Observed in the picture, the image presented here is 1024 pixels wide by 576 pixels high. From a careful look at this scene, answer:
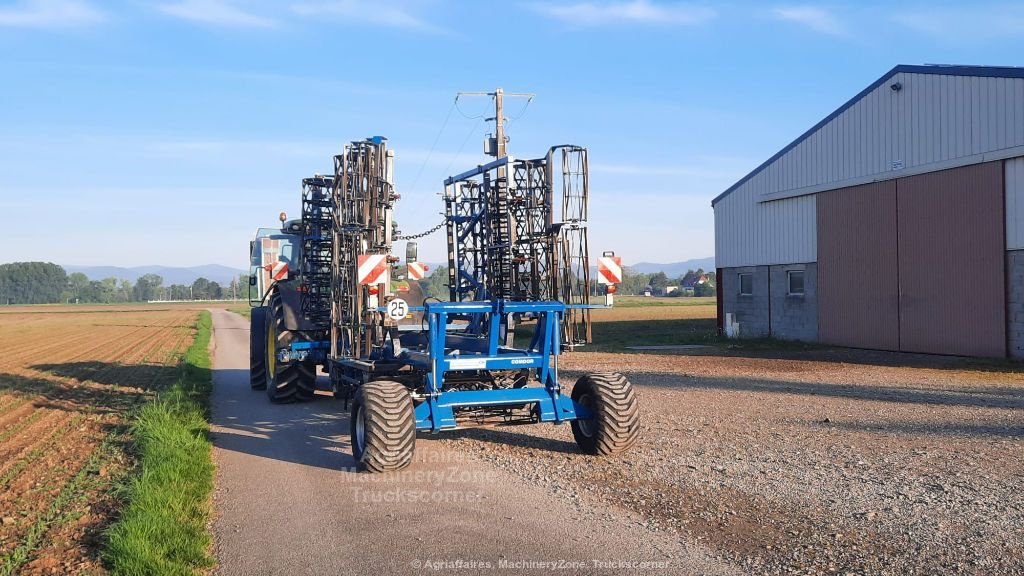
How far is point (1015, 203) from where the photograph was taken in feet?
54.7

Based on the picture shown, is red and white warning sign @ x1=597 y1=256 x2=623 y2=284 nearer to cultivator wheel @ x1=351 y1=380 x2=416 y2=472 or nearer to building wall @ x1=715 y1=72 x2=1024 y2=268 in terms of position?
cultivator wheel @ x1=351 y1=380 x2=416 y2=472

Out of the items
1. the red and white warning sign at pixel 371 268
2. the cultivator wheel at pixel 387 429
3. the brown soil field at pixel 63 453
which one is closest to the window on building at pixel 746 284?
the brown soil field at pixel 63 453

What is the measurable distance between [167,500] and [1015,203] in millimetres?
16223

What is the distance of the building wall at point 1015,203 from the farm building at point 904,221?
0.06ft

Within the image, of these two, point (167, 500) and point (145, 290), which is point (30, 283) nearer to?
point (145, 290)

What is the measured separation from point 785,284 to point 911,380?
8.68 meters

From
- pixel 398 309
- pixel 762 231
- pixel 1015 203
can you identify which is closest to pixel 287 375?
pixel 398 309

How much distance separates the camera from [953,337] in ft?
58.7

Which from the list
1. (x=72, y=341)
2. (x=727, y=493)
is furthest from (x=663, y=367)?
(x=72, y=341)

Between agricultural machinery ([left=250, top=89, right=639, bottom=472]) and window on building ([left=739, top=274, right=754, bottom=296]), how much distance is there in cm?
1391

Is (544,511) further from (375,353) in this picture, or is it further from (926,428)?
(926,428)

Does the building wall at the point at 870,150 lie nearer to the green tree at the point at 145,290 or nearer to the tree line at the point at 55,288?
the tree line at the point at 55,288

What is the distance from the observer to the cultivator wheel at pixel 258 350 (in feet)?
49.2

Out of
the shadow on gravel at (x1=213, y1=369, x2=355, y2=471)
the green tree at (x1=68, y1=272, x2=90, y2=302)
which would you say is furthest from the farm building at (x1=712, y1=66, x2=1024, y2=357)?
the green tree at (x1=68, y1=272, x2=90, y2=302)
